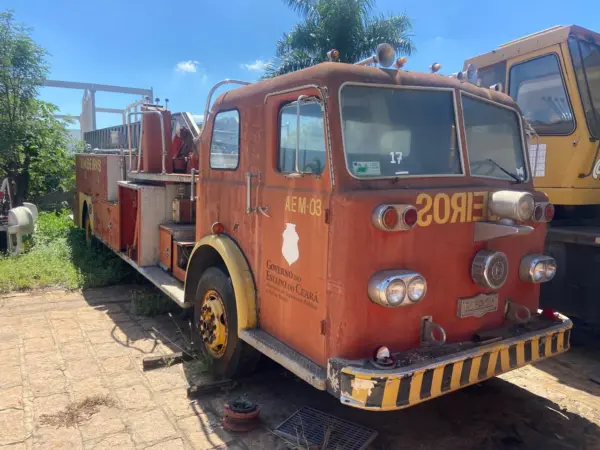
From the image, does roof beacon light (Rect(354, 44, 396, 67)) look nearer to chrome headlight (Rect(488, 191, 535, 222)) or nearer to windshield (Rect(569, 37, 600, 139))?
chrome headlight (Rect(488, 191, 535, 222))

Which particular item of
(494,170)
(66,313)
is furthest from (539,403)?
(66,313)

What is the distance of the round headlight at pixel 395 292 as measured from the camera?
8.70 feet

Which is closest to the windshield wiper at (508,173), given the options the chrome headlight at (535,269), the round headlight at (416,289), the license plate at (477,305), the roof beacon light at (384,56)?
the chrome headlight at (535,269)

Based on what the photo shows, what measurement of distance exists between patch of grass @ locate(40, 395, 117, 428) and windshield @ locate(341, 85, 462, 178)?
2483 millimetres

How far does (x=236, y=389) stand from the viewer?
12.8 ft

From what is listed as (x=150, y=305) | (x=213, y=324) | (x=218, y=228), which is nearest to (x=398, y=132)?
(x=218, y=228)

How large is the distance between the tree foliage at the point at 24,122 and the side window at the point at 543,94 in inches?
374

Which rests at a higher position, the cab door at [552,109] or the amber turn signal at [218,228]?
the cab door at [552,109]

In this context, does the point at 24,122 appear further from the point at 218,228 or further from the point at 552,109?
the point at 552,109

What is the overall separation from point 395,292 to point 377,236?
31 centimetres

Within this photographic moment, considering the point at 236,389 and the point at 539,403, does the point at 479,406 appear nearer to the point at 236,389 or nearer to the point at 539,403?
the point at 539,403

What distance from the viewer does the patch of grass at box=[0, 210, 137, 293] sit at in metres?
6.72

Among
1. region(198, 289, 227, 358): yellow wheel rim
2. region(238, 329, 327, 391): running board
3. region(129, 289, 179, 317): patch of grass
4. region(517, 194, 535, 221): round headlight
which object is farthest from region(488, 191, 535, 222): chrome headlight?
region(129, 289, 179, 317): patch of grass

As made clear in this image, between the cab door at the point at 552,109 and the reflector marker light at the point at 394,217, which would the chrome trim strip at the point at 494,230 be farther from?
the cab door at the point at 552,109
